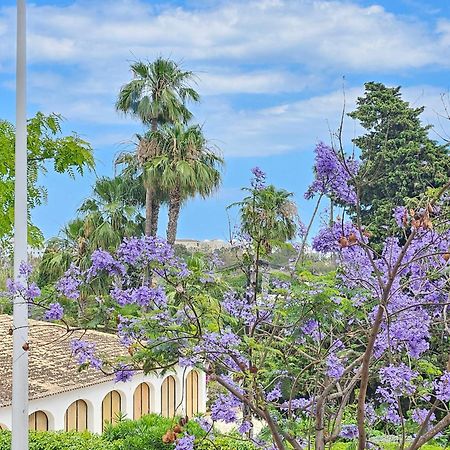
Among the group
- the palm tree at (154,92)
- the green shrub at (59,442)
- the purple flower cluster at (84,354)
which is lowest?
the green shrub at (59,442)

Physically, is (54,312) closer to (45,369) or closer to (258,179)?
(258,179)

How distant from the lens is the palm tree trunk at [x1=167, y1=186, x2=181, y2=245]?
19.0 m

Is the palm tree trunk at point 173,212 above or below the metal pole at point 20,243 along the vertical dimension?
above

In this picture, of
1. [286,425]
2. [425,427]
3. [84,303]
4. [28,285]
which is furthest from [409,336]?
[28,285]

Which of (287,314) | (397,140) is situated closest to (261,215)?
(287,314)

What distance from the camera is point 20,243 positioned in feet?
19.5

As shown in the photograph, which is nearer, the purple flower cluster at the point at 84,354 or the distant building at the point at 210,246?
the purple flower cluster at the point at 84,354

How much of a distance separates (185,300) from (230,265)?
795mm

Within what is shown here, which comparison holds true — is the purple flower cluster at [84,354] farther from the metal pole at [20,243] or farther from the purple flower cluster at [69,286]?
the metal pole at [20,243]

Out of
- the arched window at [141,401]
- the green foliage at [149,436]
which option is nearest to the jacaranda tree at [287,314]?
the green foliage at [149,436]

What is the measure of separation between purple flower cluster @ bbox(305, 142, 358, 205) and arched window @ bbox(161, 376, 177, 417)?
14.2 m

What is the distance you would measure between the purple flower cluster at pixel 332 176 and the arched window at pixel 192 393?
50.0ft

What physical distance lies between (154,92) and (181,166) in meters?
2.55

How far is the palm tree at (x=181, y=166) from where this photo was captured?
60.9 feet
